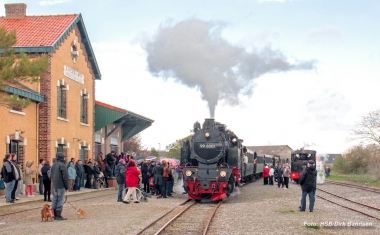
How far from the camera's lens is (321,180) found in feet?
132

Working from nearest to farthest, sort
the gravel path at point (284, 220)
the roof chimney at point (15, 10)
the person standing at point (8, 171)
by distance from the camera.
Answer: the gravel path at point (284, 220)
the person standing at point (8, 171)
the roof chimney at point (15, 10)

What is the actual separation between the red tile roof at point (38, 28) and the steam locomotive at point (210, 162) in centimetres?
819

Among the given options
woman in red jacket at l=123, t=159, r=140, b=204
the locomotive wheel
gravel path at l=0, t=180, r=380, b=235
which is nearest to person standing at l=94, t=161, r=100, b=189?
gravel path at l=0, t=180, r=380, b=235

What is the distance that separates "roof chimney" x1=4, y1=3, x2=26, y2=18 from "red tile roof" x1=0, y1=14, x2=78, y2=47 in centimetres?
30

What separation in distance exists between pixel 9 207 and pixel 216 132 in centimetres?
766

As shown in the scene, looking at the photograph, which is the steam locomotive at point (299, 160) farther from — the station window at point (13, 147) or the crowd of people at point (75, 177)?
the station window at point (13, 147)

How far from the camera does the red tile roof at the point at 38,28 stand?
23.7 meters

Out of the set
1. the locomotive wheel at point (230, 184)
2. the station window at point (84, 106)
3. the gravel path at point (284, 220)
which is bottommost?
the gravel path at point (284, 220)

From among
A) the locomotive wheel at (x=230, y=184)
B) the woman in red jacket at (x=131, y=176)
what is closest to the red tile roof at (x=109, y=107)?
the locomotive wheel at (x=230, y=184)

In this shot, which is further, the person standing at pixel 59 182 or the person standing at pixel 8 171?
the person standing at pixel 8 171

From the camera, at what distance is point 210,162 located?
19.4 metres

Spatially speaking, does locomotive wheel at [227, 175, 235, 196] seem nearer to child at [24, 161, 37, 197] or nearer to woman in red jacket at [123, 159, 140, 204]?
woman in red jacket at [123, 159, 140, 204]

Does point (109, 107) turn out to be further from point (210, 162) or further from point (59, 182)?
point (59, 182)

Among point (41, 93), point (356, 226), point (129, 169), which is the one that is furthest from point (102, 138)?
point (356, 226)
